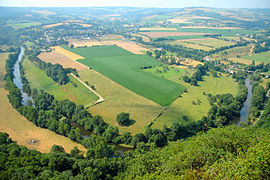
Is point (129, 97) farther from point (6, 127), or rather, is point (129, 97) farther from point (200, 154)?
point (200, 154)

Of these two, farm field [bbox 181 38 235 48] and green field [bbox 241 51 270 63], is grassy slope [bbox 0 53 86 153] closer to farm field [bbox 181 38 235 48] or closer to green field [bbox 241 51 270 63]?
green field [bbox 241 51 270 63]

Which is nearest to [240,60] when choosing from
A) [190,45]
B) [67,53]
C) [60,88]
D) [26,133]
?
[190,45]

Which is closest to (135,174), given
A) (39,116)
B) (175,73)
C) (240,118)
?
(39,116)

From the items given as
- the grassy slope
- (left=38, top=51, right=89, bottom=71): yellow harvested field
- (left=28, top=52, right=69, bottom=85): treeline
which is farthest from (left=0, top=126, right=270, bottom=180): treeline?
(left=38, top=51, right=89, bottom=71): yellow harvested field

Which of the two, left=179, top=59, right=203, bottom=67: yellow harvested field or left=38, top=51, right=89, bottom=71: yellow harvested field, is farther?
left=179, top=59, right=203, bottom=67: yellow harvested field

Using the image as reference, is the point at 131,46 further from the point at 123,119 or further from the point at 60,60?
the point at 123,119

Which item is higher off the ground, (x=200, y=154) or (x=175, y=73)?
(x=200, y=154)
